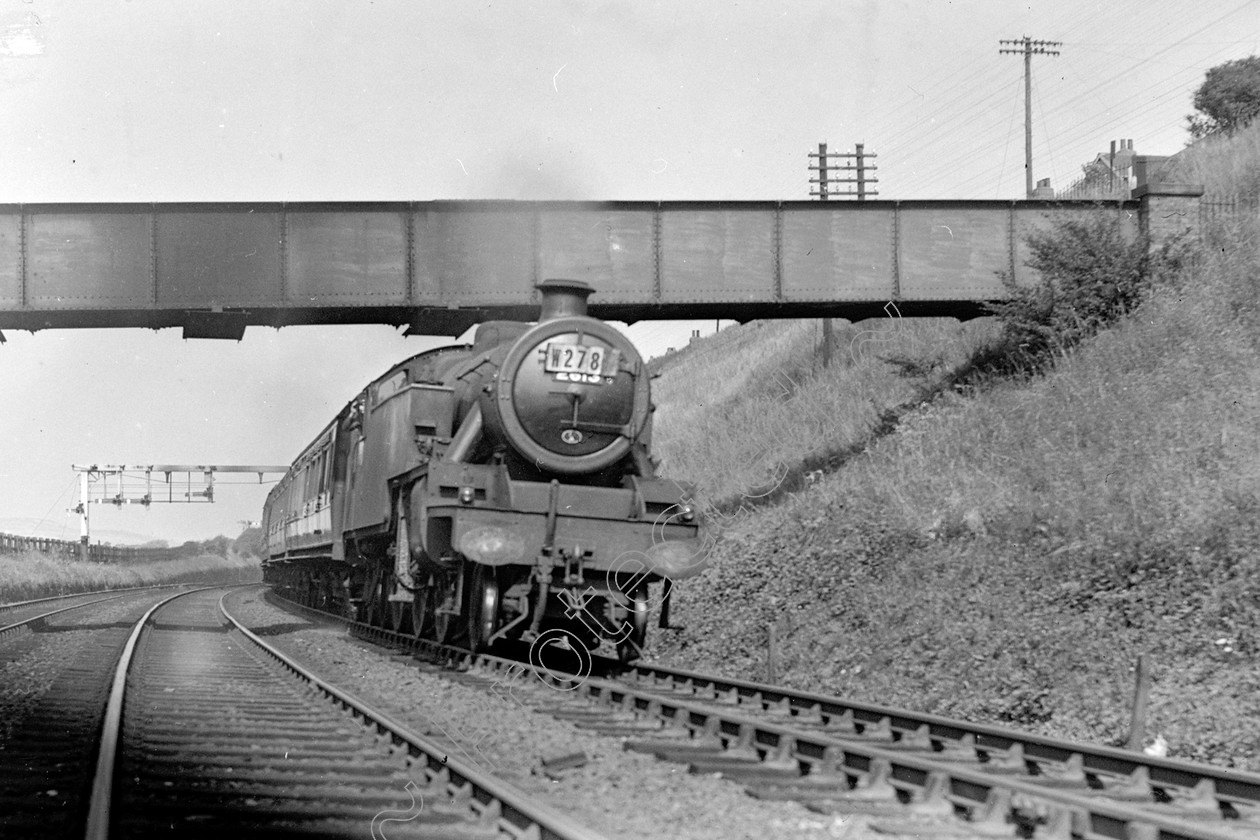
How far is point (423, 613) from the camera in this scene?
14.2 m

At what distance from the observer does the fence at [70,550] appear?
134 feet

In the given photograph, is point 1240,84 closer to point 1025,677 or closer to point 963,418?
point 963,418

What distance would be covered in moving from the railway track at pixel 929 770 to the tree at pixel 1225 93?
1468 inches

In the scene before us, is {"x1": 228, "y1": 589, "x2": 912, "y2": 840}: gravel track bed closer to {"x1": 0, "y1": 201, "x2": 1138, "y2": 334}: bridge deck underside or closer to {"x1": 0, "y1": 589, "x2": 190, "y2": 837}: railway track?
{"x1": 0, "y1": 589, "x2": 190, "y2": 837}: railway track

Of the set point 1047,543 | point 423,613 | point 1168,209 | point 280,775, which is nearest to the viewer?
point 280,775

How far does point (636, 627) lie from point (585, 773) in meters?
4.96

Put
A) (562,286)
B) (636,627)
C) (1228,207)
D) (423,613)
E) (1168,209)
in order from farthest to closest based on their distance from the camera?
(1228,207) < (1168,209) < (423,613) < (562,286) < (636,627)

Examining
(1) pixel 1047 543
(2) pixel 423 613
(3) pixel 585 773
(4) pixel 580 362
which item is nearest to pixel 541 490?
(4) pixel 580 362

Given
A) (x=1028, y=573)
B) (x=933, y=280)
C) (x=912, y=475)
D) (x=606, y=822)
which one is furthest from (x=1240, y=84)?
(x=606, y=822)

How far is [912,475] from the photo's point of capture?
51.3 ft

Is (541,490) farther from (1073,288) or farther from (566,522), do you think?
(1073,288)

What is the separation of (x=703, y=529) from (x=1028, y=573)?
Answer: 3011mm

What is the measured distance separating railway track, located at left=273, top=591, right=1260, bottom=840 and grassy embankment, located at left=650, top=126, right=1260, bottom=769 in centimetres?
134

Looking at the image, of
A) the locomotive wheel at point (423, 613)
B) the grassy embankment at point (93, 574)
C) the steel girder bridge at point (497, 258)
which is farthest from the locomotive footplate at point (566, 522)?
the grassy embankment at point (93, 574)
